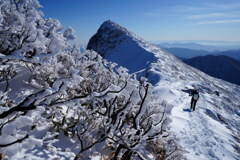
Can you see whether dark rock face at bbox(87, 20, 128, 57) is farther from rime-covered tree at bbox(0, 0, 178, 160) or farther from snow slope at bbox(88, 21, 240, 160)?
rime-covered tree at bbox(0, 0, 178, 160)

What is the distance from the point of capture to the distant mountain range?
13294 centimetres

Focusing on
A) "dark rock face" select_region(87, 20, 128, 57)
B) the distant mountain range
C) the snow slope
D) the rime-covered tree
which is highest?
"dark rock face" select_region(87, 20, 128, 57)

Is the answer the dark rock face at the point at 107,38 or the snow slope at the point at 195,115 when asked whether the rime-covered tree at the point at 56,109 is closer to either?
the snow slope at the point at 195,115

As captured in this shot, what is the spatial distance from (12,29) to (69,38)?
2.58 meters

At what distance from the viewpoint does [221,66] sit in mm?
144375

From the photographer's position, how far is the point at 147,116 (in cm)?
671

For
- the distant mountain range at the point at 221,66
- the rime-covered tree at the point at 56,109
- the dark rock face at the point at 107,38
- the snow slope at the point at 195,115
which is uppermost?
the dark rock face at the point at 107,38

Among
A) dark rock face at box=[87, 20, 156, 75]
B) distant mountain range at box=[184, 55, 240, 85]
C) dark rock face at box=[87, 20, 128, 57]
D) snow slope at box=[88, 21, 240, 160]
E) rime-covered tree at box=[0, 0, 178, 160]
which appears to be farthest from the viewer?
distant mountain range at box=[184, 55, 240, 85]

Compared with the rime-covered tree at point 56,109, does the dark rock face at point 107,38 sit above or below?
above

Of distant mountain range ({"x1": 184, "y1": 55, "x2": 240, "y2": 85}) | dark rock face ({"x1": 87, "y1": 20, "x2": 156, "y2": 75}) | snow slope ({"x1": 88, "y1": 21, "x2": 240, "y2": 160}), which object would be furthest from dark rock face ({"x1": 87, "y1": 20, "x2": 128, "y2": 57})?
distant mountain range ({"x1": 184, "y1": 55, "x2": 240, "y2": 85})

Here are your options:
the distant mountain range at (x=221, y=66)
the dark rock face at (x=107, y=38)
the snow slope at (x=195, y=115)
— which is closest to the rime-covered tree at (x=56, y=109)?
the snow slope at (x=195, y=115)

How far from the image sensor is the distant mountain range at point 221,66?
133m

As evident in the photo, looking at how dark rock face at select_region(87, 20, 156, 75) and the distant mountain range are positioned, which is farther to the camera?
the distant mountain range

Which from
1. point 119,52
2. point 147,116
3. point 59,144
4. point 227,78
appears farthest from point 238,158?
point 227,78
